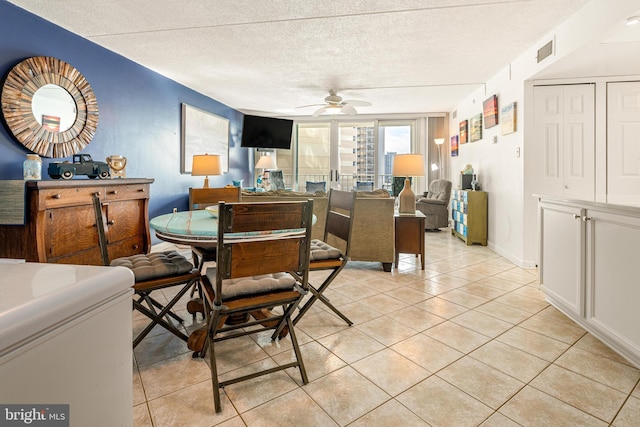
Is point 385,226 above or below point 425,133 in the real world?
below

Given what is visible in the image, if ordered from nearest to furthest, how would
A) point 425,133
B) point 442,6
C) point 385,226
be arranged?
point 442,6 < point 385,226 < point 425,133

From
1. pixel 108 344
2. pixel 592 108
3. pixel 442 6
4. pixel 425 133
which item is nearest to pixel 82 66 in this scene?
pixel 442 6

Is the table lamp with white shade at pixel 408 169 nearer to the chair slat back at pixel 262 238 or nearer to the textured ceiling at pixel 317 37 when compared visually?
the textured ceiling at pixel 317 37

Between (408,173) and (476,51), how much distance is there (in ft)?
5.11

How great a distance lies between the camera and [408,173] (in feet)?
12.1

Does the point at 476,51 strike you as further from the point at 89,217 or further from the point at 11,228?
the point at 11,228

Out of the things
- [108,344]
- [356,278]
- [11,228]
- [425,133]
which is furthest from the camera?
[425,133]

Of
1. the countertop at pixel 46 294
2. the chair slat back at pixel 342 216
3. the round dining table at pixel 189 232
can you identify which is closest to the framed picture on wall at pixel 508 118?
the chair slat back at pixel 342 216

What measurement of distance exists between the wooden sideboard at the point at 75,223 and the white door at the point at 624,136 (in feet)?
14.9

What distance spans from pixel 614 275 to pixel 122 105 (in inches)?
181

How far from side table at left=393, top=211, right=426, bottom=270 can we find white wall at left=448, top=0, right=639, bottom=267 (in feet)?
3.79

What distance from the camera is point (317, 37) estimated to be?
3383mm

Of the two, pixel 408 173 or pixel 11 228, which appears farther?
pixel 408 173

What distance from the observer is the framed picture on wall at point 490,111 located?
14.5 feet
